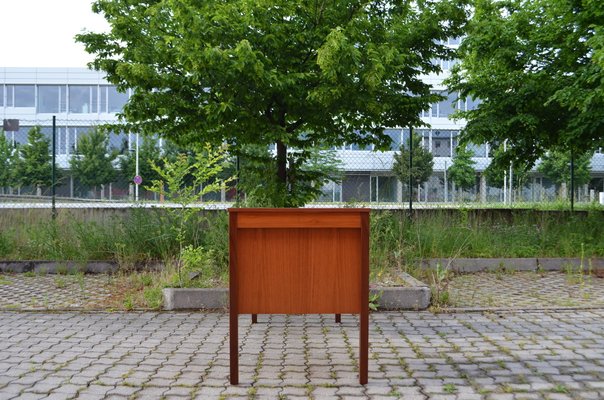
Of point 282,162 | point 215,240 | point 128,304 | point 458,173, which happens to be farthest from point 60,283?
point 458,173

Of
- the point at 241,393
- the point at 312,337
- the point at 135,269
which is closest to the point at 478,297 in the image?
the point at 312,337

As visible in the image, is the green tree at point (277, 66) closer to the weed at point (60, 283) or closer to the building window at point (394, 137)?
the building window at point (394, 137)

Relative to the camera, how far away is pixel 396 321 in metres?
6.36

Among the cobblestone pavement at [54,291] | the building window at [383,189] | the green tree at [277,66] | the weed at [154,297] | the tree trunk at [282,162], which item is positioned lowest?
the cobblestone pavement at [54,291]

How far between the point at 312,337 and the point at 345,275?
152 cm

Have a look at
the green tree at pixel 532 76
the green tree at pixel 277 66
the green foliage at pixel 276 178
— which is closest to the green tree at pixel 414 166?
the green tree at pixel 532 76

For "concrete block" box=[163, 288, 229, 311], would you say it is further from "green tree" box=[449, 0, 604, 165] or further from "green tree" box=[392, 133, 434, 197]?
"green tree" box=[449, 0, 604, 165]

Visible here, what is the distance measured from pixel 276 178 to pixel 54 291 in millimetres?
4308

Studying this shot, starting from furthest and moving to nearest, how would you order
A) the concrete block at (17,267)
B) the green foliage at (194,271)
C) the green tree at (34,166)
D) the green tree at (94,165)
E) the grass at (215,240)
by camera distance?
the green tree at (94,165) < the green tree at (34,166) < the concrete block at (17,267) < the grass at (215,240) < the green foliage at (194,271)

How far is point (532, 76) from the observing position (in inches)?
484

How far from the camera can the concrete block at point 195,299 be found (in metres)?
6.99

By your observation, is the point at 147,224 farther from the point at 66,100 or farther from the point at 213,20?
the point at 66,100

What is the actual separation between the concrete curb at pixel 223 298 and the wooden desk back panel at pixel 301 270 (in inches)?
107

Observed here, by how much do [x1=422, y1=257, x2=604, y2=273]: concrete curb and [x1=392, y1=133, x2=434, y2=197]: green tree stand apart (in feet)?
9.52
